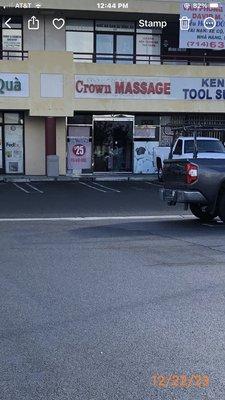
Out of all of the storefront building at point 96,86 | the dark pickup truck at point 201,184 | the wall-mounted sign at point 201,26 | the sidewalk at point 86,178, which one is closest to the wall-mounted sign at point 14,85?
the storefront building at point 96,86

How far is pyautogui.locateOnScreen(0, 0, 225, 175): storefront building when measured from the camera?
84.5 ft

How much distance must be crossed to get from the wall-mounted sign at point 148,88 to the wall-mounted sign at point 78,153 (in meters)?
2.62

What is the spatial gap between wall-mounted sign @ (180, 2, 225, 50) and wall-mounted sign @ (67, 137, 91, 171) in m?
6.59

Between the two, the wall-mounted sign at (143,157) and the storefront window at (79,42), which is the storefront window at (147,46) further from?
the wall-mounted sign at (143,157)

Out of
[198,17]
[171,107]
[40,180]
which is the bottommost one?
[40,180]

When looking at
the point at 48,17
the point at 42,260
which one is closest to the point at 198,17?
the point at 48,17

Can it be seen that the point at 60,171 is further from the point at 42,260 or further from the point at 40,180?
the point at 42,260

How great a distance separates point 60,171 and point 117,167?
118 inches

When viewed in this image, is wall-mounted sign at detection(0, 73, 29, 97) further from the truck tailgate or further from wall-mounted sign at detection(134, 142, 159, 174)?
the truck tailgate

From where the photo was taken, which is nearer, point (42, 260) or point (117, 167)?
point (42, 260)

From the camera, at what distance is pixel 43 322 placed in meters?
5.72

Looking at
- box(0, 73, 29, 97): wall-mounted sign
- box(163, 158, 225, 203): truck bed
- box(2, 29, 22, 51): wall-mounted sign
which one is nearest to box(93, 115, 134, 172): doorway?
box(0, 73, 29, 97): wall-mounted sign

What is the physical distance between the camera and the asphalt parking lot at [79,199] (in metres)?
15.1

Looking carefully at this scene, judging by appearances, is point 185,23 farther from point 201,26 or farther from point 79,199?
point 79,199
